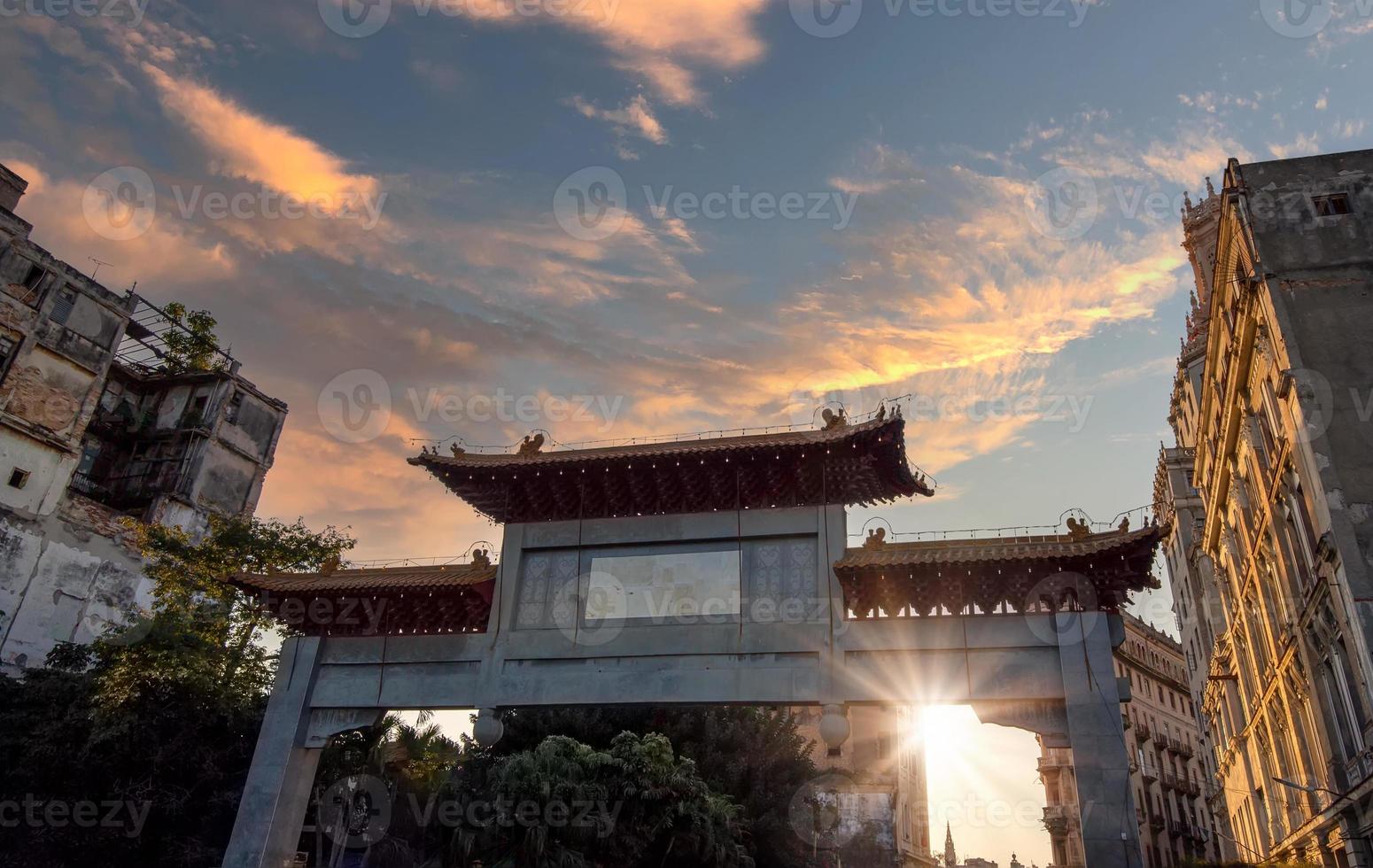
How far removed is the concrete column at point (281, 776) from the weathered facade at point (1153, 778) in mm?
39953

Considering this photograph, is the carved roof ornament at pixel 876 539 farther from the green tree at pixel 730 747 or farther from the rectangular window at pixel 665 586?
the green tree at pixel 730 747

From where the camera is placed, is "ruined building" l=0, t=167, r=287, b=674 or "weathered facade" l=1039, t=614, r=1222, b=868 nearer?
"ruined building" l=0, t=167, r=287, b=674

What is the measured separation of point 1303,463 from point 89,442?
46.1 meters

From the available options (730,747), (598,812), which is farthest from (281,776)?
(730,747)

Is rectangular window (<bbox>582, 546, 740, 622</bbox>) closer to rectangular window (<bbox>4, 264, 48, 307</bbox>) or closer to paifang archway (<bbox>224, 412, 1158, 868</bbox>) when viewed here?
paifang archway (<bbox>224, 412, 1158, 868</bbox>)

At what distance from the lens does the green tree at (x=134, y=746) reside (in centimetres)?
2144

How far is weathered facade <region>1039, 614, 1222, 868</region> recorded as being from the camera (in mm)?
46781

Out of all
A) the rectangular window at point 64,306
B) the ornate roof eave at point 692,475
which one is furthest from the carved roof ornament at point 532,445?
the rectangular window at point 64,306

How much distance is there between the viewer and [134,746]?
21969 mm

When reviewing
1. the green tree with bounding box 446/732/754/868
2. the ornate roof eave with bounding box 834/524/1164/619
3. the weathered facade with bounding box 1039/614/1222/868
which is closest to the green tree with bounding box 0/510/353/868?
the green tree with bounding box 446/732/754/868

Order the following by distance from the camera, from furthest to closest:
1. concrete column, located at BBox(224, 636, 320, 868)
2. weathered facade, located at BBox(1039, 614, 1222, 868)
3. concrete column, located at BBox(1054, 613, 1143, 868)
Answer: weathered facade, located at BBox(1039, 614, 1222, 868) < concrete column, located at BBox(224, 636, 320, 868) < concrete column, located at BBox(1054, 613, 1143, 868)

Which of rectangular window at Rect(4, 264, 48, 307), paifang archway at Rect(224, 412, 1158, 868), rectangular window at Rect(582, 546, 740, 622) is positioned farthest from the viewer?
rectangular window at Rect(4, 264, 48, 307)

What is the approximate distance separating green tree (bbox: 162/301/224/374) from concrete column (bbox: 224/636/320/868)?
3056 centimetres

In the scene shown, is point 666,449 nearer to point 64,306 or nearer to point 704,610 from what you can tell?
point 704,610
